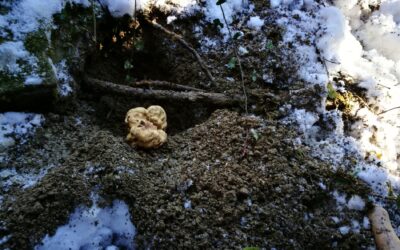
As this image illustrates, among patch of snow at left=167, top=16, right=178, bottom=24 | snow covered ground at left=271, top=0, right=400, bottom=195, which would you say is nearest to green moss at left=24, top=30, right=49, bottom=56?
patch of snow at left=167, top=16, right=178, bottom=24

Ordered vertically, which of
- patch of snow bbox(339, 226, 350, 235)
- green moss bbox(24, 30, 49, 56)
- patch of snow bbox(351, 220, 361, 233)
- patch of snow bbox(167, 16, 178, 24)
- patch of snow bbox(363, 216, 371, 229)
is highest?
patch of snow bbox(167, 16, 178, 24)

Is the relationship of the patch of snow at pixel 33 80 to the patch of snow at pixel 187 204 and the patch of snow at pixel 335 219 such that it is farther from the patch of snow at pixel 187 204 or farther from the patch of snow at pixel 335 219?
the patch of snow at pixel 335 219

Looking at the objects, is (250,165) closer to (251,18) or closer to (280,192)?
(280,192)

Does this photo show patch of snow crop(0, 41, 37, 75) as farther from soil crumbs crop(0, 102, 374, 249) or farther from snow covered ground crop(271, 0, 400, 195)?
snow covered ground crop(271, 0, 400, 195)

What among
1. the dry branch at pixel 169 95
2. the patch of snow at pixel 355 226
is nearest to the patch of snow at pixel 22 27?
the dry branch at pixel 169 95

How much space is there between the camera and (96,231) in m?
2.20

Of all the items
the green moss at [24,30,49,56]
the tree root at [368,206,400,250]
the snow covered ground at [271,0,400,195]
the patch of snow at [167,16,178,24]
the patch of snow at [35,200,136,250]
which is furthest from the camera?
the patch of snow at [167,16,178,24]

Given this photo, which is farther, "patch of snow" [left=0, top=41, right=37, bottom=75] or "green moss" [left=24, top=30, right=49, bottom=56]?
"green moss" [left=24, top=30, right=49, bottom=56]

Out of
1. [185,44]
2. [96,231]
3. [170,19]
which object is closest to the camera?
[96,231]

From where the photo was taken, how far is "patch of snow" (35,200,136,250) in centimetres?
214

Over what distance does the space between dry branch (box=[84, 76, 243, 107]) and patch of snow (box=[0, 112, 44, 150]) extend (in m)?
0.52

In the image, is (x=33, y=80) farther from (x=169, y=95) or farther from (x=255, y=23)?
(x=255, y=23)

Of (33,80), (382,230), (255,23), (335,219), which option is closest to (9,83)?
(33,80)

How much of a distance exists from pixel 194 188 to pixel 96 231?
0.65m
